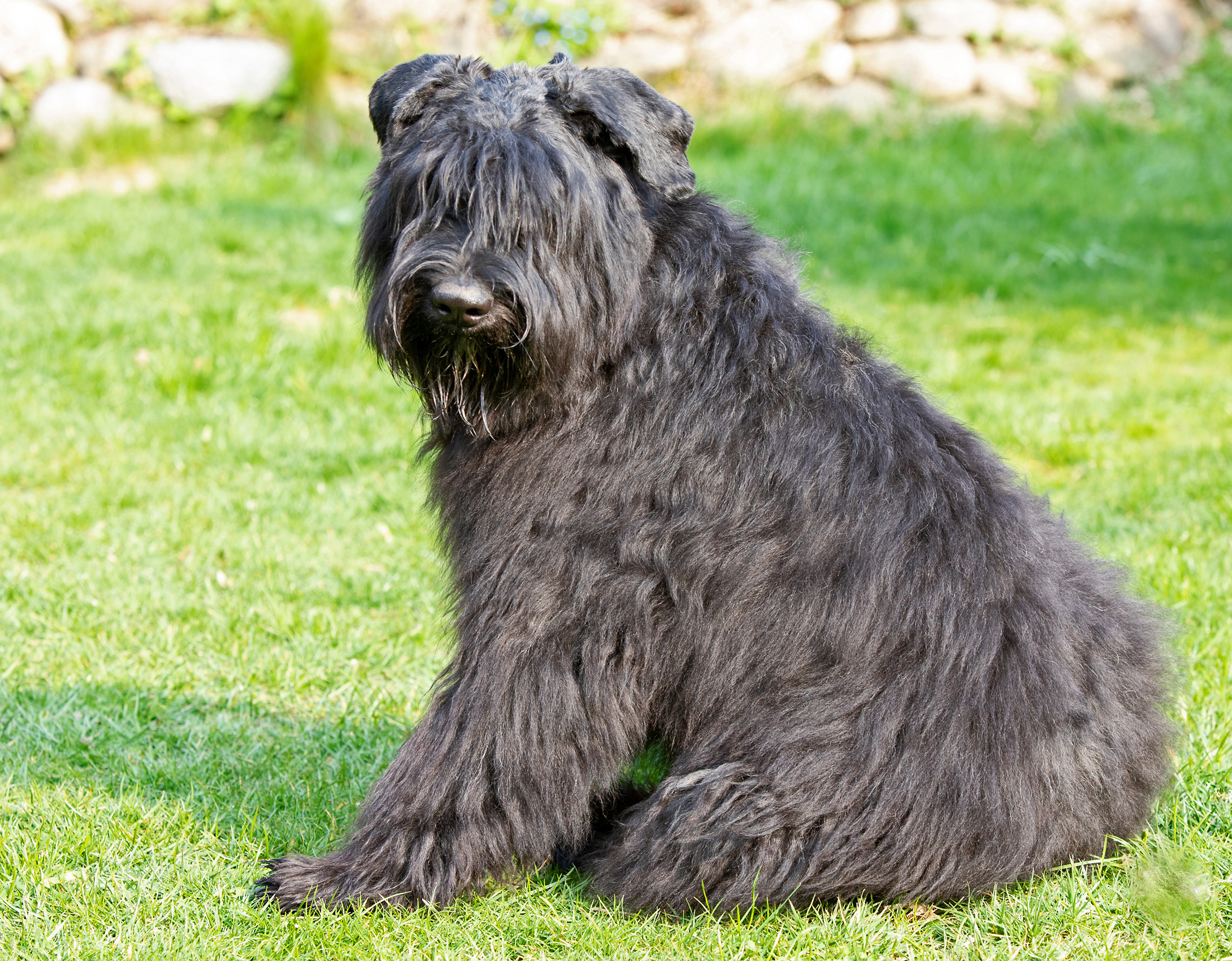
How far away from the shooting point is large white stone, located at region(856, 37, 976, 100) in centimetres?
1227

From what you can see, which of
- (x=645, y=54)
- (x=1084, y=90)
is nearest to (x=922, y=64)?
(x=1084, y=90)

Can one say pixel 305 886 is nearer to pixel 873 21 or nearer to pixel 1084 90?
pixel 873 21

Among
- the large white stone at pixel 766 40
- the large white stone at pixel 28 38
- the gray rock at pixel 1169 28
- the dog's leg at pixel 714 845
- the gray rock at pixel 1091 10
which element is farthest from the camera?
the gray rock at pixel 1169 28

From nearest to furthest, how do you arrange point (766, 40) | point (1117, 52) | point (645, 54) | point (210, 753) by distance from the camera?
point (210, 753) < point (645, 54) < point (766, 40) < point (1117, 52)

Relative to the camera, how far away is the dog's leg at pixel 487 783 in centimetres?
313

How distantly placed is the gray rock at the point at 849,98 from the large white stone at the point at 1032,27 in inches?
54.7

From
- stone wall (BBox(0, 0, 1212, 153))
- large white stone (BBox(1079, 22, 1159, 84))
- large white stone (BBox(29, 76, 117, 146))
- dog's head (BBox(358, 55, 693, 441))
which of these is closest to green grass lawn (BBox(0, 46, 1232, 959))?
large white stone (BBox(29, 76, 117, 146))

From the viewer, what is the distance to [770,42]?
1210 centimetres

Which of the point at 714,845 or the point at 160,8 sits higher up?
the point at 160,8

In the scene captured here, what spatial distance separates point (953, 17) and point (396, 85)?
1032 centimetres

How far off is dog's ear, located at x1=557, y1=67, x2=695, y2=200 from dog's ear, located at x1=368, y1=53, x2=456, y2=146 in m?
0.36

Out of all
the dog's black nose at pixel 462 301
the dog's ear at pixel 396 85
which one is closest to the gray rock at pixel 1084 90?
the dog's ear at pixel 396 85

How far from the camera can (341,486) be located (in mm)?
6293

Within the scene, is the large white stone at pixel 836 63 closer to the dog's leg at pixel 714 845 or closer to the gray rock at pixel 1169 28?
the gray rock at pixel 1169 28
